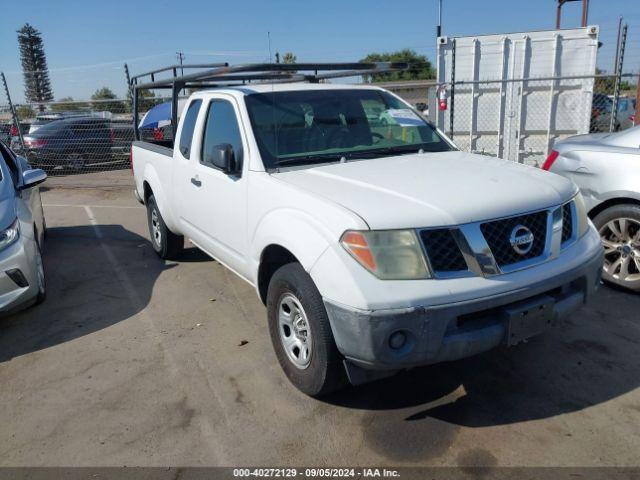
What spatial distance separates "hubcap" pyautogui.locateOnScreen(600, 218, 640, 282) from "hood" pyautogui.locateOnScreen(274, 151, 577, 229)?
60.4 inches

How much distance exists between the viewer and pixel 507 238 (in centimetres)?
278

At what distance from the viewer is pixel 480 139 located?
1005 cm

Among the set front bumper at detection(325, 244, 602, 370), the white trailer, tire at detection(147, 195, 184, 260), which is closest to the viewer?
front bumper at detection(325, 244, 602, 370)

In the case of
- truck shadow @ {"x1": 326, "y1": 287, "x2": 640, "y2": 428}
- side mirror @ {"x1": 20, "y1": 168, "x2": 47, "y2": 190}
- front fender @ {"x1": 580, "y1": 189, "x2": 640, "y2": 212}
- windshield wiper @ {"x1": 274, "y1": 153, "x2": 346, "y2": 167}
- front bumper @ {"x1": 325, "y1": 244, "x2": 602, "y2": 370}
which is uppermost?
windshield wiper @ {"x1": 274, "y1": 153, "x2": 346, "y2": 167}

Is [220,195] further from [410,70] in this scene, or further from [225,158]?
[410,70]

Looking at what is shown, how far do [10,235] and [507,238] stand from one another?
4.03 meters

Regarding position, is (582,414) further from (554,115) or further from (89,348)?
(554,115)

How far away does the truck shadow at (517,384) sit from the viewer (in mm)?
3043

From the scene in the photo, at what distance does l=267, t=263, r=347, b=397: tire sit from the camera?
2846 mm

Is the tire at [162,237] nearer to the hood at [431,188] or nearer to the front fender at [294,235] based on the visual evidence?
the front fender at [294,235]

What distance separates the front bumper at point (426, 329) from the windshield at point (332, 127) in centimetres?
147

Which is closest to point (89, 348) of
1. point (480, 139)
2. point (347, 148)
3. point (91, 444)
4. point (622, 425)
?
point (91, 444)

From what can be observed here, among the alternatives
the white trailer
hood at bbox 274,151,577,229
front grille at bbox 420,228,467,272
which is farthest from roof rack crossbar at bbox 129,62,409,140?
the white trailer

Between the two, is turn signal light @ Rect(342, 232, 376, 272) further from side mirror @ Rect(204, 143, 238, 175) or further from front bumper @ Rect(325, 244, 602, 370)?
side mirror @ Rect(204, 143, 238, 175)
